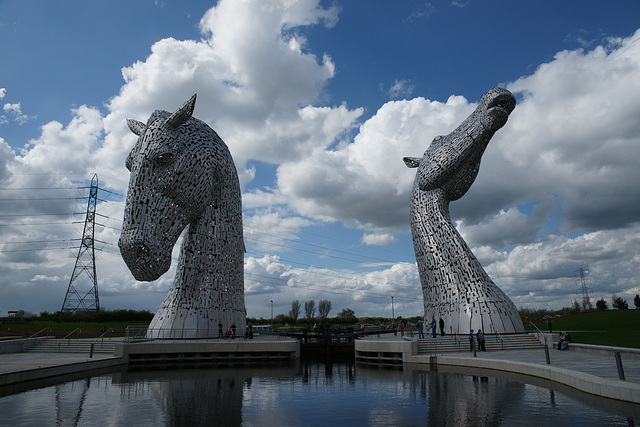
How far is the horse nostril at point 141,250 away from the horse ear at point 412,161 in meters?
13.2

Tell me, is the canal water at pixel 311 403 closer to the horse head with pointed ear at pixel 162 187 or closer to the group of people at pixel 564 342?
the horse head with pointed ear at pixel 162 187

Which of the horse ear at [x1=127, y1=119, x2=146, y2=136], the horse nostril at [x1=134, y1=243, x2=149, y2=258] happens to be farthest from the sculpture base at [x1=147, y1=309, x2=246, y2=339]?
the horse ear at [x1=127, y1=119, x2=146, y2=136]

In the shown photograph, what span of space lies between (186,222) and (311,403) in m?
11.6

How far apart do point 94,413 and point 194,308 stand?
10398mm

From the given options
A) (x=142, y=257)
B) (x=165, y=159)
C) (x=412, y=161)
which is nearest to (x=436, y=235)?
(x=412, y=161)

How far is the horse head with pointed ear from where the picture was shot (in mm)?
16094

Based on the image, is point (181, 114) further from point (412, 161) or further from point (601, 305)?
point (601, 305)

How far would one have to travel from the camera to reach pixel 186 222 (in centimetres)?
1808

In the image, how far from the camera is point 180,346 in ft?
51.1

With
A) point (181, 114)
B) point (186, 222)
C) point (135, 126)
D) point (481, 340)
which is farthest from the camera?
Answer: point (135, 126)

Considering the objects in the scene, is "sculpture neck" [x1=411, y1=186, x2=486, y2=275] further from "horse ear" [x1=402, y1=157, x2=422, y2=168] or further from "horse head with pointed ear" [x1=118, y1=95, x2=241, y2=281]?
"horse head with pointed ear" [x1=118, y1=95, x2=241, y2=281]

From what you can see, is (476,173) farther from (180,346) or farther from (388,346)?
(180,346)

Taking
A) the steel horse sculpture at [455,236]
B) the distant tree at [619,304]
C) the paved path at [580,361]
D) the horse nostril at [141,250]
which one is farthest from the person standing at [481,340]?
the distant tree at [619,304]

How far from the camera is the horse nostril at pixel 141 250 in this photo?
15812 mm
